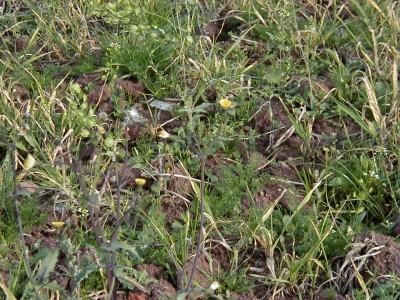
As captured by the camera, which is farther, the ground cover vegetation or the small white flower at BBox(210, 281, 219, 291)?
the ground cover vegetation

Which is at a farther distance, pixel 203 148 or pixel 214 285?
pixel 203 148

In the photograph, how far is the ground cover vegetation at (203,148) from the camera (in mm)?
2318

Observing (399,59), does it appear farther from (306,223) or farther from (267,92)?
(306,223)

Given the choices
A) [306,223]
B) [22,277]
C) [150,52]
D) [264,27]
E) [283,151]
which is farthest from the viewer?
[264,27]

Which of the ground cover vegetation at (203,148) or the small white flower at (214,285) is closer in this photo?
the small white flower at (214,285)

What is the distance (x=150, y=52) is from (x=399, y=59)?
1237 mm

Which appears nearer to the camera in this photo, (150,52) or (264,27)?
(150,52)

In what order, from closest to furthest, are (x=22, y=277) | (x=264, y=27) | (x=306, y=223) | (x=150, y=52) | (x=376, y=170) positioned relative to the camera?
(x=22, y=277) < (x=306, y=223) < (x=376, y=170) < (x=150, y=52) < (x=264, y=27)

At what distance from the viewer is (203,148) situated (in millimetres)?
2826

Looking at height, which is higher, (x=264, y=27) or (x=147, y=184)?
(x=264, y=27)

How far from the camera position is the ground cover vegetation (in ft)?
7.61

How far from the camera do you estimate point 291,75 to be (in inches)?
127

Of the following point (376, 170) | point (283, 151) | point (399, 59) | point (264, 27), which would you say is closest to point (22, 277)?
point (283, 151)

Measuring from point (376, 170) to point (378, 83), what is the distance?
616 mm
